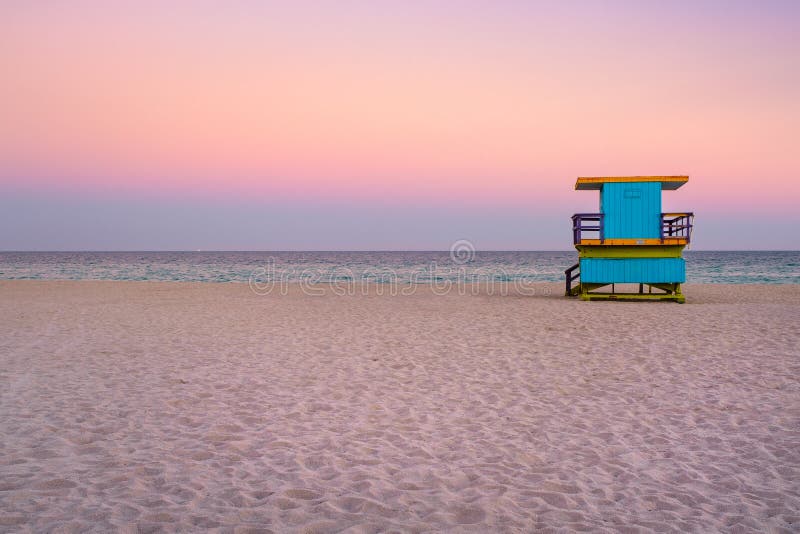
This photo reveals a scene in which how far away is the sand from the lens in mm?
3834

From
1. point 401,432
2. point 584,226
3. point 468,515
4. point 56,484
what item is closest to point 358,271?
point 584,226

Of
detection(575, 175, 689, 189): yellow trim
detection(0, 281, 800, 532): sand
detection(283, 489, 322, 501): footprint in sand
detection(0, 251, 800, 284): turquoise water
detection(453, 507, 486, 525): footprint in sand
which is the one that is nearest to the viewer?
detection(453, 507, 486, 525): footprint in sand

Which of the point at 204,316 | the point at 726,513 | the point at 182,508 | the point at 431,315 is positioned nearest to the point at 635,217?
the point at 431,315

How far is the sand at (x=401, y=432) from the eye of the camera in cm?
383

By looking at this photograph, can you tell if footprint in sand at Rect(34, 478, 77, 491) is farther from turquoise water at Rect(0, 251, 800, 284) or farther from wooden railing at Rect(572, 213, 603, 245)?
turquoise water at Rect(0, 251, 800, 284)

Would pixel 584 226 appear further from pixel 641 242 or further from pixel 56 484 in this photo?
pixel 56 484

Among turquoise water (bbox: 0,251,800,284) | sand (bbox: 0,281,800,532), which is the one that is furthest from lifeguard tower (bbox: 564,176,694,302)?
turquoise water (bbox: 0,251,800,284)

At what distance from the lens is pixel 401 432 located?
5578 mm

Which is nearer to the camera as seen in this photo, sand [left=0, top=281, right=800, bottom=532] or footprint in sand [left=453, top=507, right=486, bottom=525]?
footprint in sand [left=453, top=507, right=486, bottom=525]

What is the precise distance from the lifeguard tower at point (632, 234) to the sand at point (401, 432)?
7223 mm

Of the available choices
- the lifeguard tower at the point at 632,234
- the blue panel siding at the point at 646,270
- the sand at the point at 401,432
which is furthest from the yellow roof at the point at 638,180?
the sand at the point at 401,432

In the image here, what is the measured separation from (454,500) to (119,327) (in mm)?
11747

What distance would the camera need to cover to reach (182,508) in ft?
A: 12.5

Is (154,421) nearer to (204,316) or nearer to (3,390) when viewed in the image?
(3,390)
